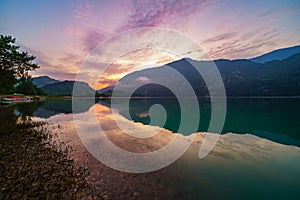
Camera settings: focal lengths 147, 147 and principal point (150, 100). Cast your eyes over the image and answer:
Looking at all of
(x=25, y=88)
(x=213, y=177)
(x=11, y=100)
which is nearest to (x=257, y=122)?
(x=213, y=177)

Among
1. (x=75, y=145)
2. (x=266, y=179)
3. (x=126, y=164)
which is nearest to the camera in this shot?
(x=266, y=179)

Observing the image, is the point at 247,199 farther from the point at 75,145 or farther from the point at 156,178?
the point at 75,145

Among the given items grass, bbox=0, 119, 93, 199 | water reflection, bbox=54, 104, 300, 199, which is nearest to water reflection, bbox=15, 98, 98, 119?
grass, bbox=0, 119, 93, 199

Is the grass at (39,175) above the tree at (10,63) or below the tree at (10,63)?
below

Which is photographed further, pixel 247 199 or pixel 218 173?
pixel 218 173

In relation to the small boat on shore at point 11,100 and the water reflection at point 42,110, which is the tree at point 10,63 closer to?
the water reflection at point 42,110

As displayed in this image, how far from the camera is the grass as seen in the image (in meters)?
7.45

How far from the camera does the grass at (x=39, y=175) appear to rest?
7453mm

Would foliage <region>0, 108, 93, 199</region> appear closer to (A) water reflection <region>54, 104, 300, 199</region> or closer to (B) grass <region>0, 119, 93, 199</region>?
(B) grass <region>0, 119, 93, 199</region>

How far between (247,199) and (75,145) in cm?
1642

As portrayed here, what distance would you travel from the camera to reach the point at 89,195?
7.81 m

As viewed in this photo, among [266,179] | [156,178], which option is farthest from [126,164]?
[266,179]

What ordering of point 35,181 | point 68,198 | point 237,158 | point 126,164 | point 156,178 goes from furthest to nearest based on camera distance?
point 237,158, point 126,164, point 156,178, point 35,181, point 68,198

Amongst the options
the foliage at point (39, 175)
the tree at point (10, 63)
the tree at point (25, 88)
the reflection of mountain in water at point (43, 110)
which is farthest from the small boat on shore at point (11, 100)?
the foliage at point (39, 175)
